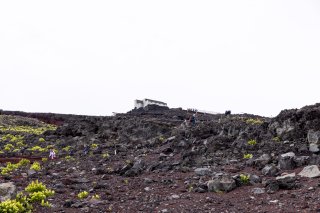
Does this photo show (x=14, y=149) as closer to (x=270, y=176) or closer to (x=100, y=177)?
(x=100, y=177)

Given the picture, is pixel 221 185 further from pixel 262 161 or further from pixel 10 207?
pixel 10 207

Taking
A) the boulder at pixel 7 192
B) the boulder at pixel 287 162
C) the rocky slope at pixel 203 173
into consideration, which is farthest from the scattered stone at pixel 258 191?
the boulder at pixel 7 192

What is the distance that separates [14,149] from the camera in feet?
93.1

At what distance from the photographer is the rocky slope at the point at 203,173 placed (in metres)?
10.2

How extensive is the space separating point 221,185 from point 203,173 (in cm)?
218

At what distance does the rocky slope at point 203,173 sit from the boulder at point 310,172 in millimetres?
30

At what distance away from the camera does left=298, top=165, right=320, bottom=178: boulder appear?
11305 millimetres

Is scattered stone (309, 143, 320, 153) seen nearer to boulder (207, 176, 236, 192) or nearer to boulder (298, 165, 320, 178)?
boulder (298, 165, 320, 178)

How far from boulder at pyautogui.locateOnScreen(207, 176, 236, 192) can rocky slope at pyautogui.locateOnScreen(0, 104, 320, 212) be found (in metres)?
0.03

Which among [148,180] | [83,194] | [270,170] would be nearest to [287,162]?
[270,170]

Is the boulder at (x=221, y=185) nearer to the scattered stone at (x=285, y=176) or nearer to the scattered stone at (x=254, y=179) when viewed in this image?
the scattered stone at (x=254, y=179)

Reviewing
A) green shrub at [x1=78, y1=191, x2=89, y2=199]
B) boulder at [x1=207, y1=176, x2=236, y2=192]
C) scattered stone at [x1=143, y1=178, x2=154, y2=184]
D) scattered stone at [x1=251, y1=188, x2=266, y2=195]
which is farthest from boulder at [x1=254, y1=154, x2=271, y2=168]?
green shrub at [x1=78, y1=191, x2=89, y2=199]

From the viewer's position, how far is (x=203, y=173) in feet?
44.7

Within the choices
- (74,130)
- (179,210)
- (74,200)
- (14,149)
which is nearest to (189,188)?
(179,210)
